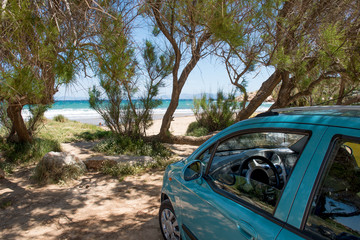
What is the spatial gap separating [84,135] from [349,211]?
1136cm

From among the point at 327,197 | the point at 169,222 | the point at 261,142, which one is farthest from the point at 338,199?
the point at 169,222

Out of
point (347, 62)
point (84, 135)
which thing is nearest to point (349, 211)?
point (347, 62)

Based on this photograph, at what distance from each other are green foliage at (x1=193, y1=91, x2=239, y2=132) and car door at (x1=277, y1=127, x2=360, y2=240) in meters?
10.7

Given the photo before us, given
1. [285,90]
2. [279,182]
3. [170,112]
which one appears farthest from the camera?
[170,112]

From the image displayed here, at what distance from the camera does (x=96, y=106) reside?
9445mm

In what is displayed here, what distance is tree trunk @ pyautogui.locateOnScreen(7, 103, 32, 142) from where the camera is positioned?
7094 millimetres

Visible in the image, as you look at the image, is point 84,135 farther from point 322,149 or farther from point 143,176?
point 322,149

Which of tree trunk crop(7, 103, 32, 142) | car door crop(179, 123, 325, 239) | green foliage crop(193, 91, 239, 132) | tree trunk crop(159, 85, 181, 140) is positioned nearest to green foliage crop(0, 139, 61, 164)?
tree trunk crop(7, 103, 32, 142)

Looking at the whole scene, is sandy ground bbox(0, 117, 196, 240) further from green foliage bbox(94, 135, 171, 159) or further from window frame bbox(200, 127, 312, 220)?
green foliage bbox(94, 135, 171, 159)

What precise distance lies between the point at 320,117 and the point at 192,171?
1294mm

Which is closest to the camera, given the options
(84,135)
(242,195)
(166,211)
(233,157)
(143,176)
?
(242,195)

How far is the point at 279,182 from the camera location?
1.94 meters

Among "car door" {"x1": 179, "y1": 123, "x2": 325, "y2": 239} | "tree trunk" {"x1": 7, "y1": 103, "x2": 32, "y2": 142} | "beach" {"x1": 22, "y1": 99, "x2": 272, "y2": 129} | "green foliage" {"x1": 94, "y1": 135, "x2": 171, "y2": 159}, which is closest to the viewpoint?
"car door" {"x1": 179, "y1": 123, "x2": 325, "y2": 239}

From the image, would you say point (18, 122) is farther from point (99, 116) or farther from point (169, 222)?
point (99, 116)
